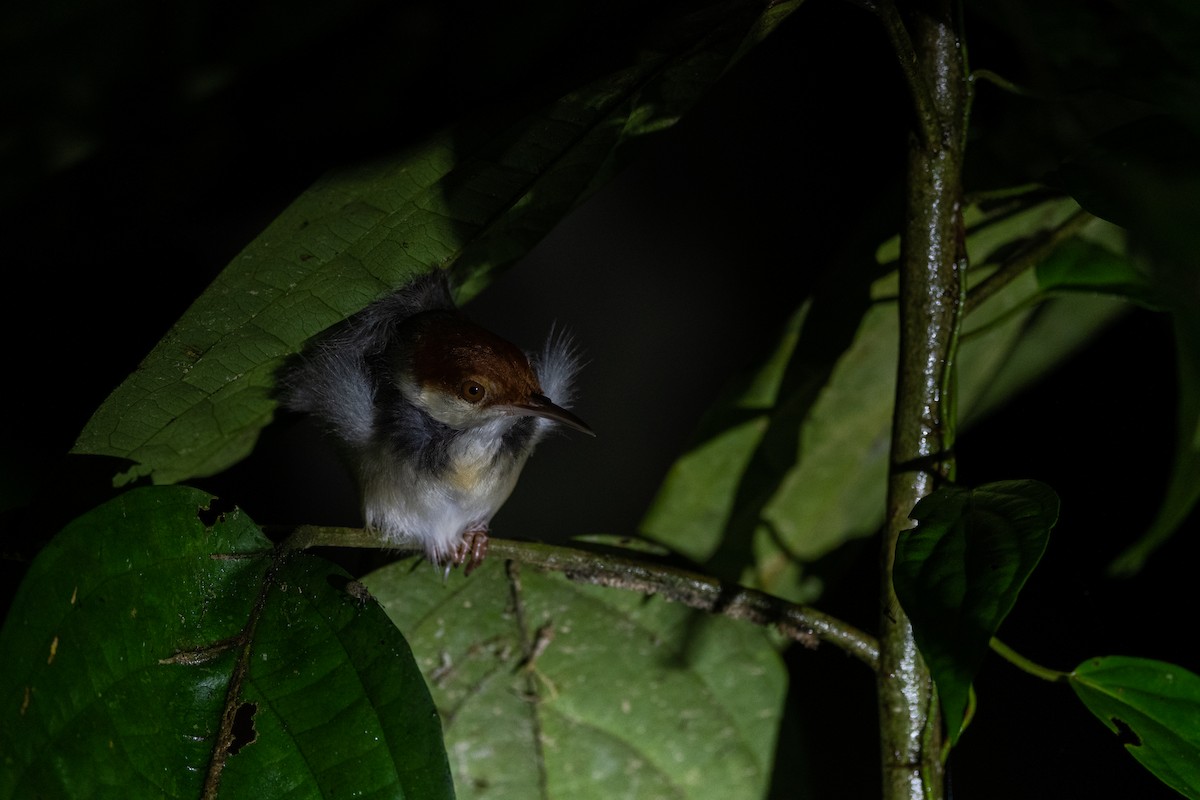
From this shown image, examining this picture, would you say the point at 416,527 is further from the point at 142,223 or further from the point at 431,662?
the point at 142,223

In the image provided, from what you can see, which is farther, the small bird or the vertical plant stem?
the small bird

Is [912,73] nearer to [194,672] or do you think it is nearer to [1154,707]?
[1154,707]

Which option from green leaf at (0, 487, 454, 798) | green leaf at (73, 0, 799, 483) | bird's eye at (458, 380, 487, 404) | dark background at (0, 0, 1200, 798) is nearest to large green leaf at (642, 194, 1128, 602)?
dark background at (0, 0, 1200, 798)

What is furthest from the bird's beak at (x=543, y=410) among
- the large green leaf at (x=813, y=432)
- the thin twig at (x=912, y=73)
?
the thin twig at (x=912, y=73)

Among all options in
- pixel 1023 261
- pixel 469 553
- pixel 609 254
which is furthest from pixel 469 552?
pixel 609 254

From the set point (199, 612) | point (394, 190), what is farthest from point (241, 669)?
point (394, 190)

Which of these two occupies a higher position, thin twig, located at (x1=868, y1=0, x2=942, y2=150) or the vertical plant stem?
thin twig, located at (x1=868, y1=0, x2=942, y2=150)

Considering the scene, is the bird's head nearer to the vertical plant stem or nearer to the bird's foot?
the bird's foot
